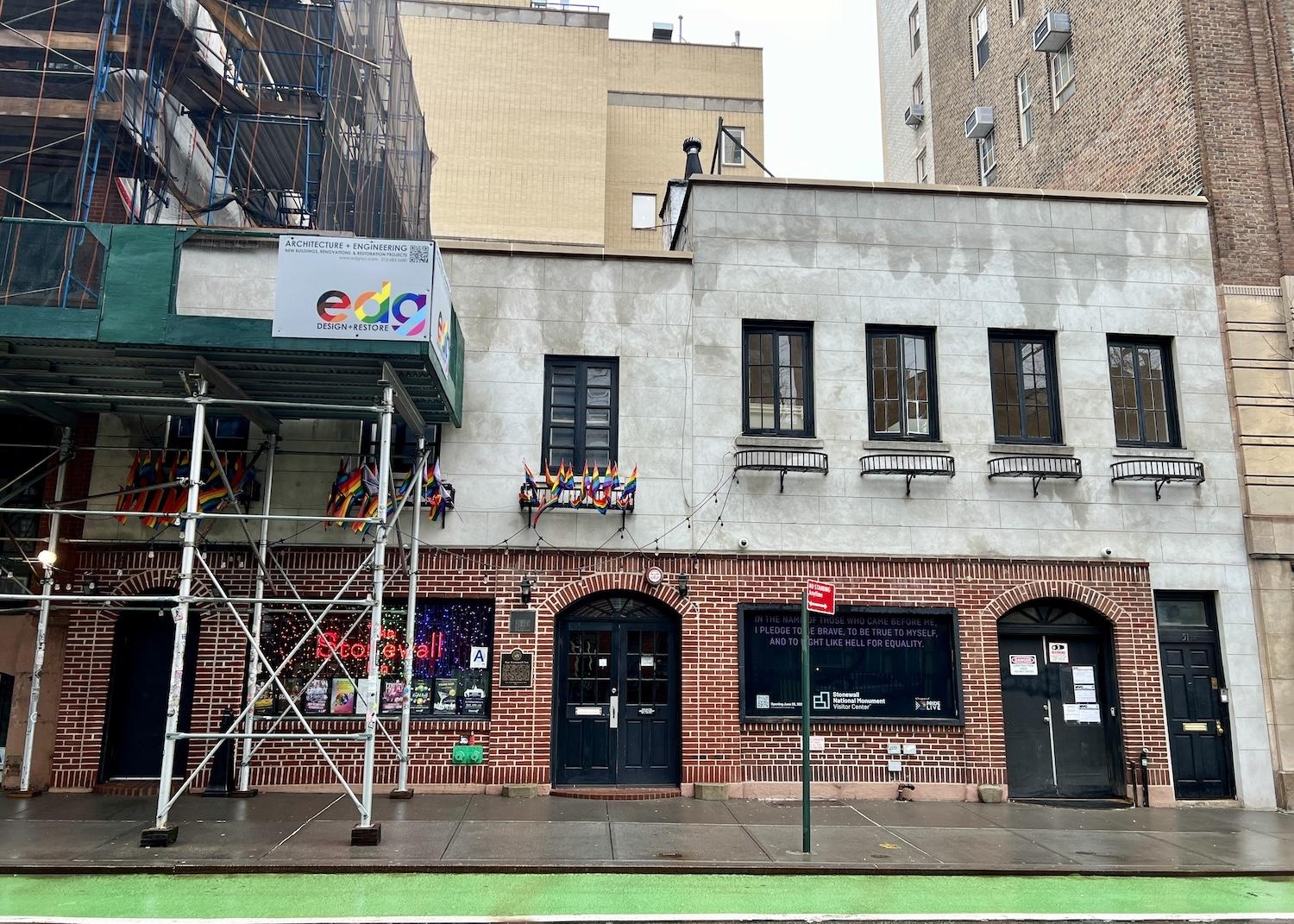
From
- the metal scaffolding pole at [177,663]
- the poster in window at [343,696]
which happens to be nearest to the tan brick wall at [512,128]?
the poster in window at [343,696]

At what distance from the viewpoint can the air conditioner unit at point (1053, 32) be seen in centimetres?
2070

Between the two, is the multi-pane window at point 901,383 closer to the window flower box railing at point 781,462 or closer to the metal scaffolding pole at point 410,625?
the window flower box railing at point 781,462

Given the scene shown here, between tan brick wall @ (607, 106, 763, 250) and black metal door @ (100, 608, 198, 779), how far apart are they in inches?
949

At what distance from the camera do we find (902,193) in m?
15.6

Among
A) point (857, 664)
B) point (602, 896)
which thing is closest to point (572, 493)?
point (857, 664)

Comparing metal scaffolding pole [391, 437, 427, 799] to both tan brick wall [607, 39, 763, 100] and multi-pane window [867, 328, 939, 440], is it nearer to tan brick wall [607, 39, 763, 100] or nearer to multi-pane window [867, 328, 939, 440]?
multi-pane window [867, 328, 939, 440]

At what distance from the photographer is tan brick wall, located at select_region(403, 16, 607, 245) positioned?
106 feet

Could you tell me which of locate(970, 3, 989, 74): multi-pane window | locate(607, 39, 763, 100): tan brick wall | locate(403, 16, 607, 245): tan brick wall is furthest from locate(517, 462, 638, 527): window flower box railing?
locate(607, 39, 763, 100): tan brick wall

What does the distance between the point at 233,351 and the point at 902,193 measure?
10.4 m

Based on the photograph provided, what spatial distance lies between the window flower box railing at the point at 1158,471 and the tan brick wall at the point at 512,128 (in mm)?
21728

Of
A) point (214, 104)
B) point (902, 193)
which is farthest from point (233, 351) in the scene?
point (902, 193)

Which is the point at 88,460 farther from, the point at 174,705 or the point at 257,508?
the point at 174,705

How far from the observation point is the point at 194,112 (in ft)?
55.6

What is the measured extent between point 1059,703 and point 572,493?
26.1 ft
